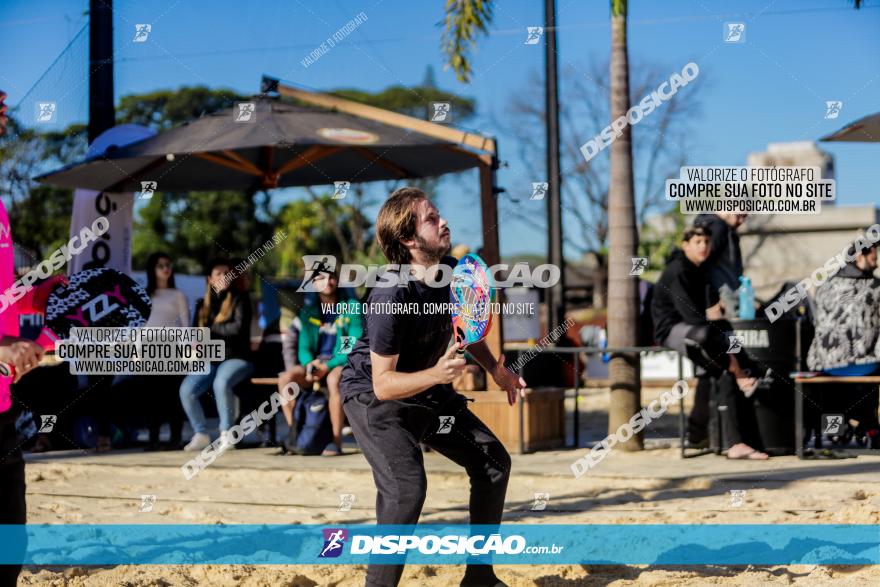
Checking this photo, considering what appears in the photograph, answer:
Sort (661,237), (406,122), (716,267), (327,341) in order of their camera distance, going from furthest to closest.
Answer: (661,237)
(406,122)
(327,341)
(716,267)

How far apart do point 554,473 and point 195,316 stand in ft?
14.3

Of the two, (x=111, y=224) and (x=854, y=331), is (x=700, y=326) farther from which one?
(x=111, y=224)

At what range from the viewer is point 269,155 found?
12609 mm

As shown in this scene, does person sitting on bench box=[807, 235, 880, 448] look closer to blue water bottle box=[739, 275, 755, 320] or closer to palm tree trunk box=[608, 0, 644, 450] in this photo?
blue water bottle box=[739, 275, 755, 320]

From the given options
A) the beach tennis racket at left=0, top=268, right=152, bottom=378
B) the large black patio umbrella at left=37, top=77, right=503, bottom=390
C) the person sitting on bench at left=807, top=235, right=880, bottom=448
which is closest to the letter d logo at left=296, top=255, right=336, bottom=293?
the large black patio umbrella at left=37, top=77, right=503, bottom=390

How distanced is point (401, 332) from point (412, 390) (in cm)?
26

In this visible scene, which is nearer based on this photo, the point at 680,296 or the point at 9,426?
the point at 9,426

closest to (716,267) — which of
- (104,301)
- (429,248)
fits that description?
(429,248)

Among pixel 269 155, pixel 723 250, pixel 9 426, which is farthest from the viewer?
pixel 269 155

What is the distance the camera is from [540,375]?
→ 1141 cm

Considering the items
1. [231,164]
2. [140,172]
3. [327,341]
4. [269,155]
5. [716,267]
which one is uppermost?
[269,155]

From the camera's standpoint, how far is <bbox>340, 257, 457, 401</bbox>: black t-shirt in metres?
4.22

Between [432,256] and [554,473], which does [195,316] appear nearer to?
[554,473]

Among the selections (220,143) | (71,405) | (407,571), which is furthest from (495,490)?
(71,405)
